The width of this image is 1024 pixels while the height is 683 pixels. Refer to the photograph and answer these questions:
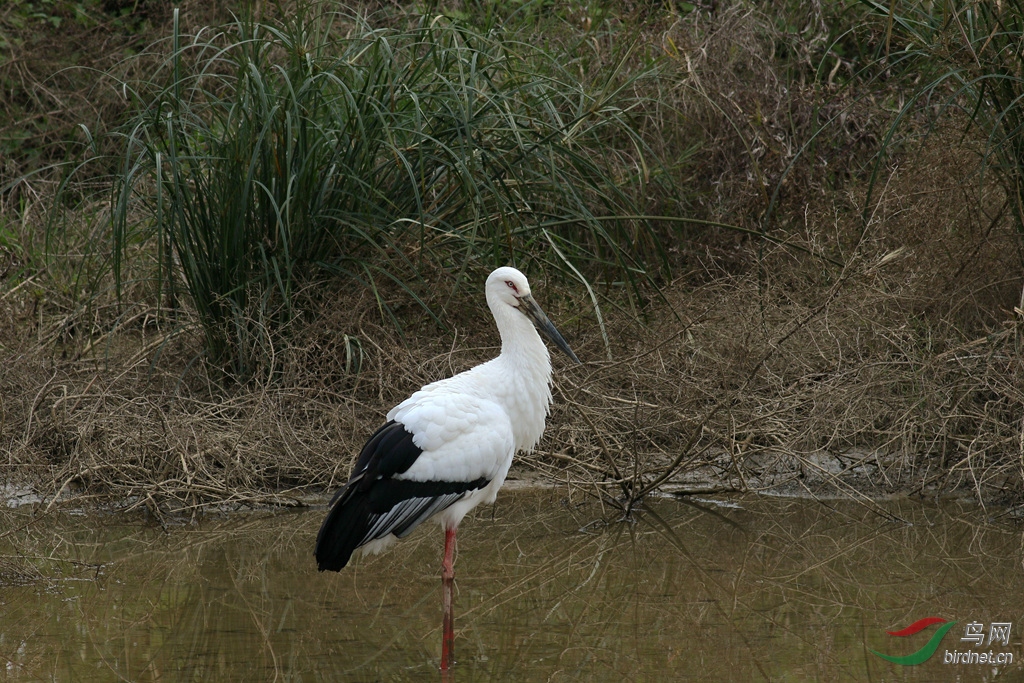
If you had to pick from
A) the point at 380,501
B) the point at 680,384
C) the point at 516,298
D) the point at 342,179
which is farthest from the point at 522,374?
the point at 342,179

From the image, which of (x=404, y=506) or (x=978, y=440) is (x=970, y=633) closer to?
(x=978, y=440)

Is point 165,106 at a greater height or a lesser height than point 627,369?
greater

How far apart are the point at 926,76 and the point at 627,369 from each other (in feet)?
8.43

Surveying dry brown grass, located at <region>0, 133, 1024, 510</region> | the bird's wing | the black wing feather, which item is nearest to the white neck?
the bird's wing

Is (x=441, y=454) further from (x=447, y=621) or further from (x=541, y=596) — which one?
(x=541, y=596)

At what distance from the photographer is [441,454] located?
4602 millimetres

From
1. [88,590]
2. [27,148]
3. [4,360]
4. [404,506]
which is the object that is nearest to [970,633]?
[404,506]

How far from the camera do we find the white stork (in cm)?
448

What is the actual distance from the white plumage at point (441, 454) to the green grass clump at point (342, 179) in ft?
5.31

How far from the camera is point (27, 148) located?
10938mm

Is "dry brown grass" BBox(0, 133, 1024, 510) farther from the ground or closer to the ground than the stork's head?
closer to the ground

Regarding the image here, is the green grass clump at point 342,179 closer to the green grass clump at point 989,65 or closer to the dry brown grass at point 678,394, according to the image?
the dry brown grass at point 678,394

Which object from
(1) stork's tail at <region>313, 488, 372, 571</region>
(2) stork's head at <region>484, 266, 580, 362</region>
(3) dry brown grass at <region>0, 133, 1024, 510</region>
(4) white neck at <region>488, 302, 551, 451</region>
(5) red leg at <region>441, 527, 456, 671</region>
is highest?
(2) stork's head at <region>484, 266, 580, 362</region>

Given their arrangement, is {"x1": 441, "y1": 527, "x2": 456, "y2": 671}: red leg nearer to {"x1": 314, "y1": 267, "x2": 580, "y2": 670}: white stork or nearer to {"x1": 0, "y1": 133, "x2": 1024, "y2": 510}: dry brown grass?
{"x1": 314, "y1": 267, "x2": 580, "y2": 670}: white stork
